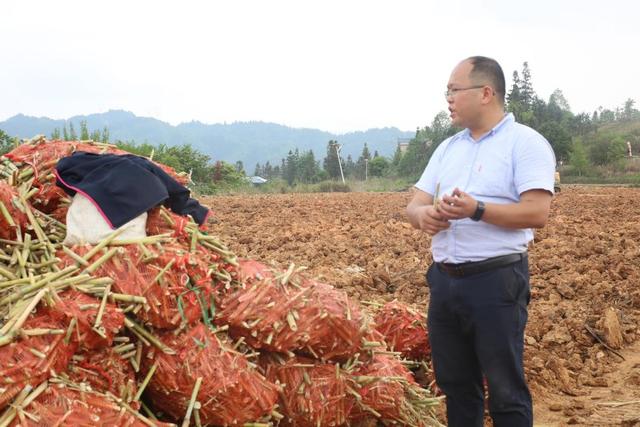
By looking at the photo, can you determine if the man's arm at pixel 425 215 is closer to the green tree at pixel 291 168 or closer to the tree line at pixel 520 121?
the tree line at pixel 520 121

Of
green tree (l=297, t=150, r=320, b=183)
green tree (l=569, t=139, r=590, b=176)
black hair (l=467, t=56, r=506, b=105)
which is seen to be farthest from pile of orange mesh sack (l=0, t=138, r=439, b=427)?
green tree (l=297, t=150, r=320, b=183)

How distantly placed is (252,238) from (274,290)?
24.6 ft

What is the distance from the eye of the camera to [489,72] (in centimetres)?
277

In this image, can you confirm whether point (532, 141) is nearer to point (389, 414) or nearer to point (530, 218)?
point (530, 218)

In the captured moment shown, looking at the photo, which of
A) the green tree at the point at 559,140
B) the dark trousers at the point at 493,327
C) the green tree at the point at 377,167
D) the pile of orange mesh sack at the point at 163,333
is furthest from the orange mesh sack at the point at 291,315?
the green tree at the point at 377,167

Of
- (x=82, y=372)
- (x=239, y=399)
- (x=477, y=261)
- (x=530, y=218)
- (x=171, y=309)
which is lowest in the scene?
(x=239, y=399)

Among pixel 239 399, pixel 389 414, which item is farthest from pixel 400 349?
pixel 239 399

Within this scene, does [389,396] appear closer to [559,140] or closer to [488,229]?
[488,229]

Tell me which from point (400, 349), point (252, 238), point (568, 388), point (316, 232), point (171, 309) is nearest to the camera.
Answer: point (171, 309)

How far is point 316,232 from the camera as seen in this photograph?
11055mm

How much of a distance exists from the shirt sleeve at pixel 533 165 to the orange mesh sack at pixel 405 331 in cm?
158

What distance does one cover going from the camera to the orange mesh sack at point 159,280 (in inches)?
96.8

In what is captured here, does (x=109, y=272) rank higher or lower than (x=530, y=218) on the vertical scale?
lower

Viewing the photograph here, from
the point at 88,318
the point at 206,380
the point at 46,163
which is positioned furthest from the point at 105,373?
the point at 46,163
